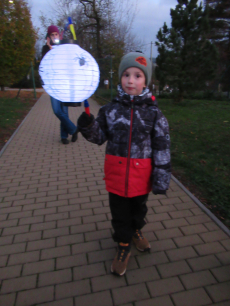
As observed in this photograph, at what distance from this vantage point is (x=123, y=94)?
1850 millimetres

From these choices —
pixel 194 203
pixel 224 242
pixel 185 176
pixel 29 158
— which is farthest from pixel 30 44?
pixel 224 242

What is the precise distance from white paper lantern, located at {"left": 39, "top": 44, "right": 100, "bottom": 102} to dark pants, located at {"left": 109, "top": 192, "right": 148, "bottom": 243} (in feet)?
2.87

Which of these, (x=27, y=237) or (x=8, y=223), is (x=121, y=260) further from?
(x=8, y=223)

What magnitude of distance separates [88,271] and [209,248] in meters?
1.12

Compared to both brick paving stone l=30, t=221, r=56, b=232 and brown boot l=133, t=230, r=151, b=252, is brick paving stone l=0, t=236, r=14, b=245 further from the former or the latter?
brown boot l=133, t=230, r=151, b=252

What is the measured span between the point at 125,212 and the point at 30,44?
8.75m

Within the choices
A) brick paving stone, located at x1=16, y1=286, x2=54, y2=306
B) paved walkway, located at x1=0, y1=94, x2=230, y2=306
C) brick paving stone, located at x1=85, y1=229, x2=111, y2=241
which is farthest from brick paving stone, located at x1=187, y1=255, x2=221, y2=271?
brick paving stone, located at x1=16, y1=286, x2=54, y2=306

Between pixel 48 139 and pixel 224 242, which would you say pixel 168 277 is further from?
pixel 48 139

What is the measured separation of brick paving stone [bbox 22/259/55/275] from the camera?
207 centimetres

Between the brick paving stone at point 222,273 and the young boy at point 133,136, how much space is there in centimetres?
77

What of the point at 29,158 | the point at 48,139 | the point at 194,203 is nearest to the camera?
the point at 194,203

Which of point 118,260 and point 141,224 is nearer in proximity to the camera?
point 118,260

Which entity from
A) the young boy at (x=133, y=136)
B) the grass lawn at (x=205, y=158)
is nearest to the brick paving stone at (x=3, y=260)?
the young boy at (x=133, y=136)

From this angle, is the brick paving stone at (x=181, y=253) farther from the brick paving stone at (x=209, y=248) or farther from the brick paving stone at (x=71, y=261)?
the brick paving stone at (x=71, y=261)
